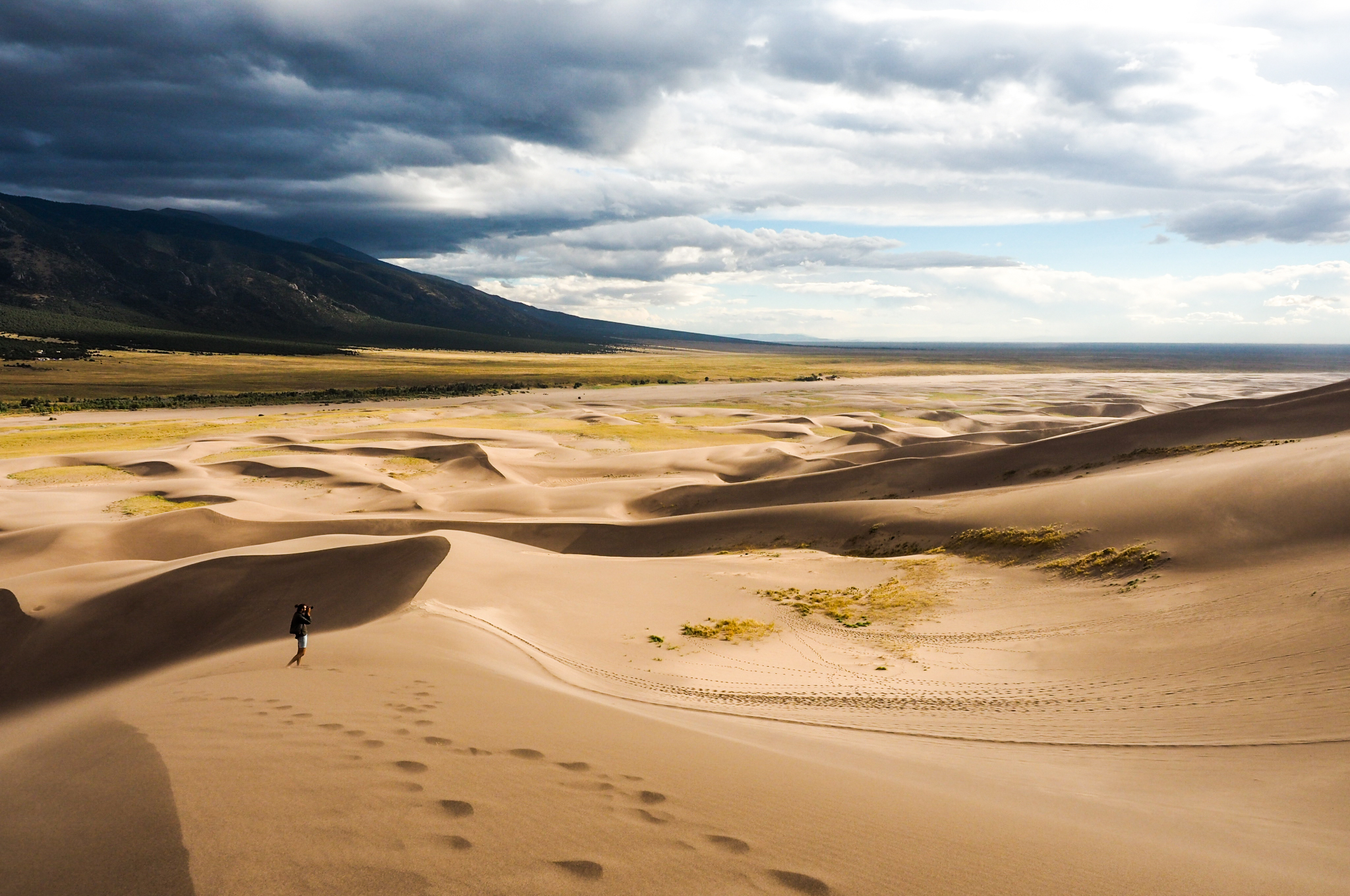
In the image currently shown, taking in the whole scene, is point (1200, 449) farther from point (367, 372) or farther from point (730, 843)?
point (367, 372)

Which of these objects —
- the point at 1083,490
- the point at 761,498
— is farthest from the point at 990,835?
the point at 761,498

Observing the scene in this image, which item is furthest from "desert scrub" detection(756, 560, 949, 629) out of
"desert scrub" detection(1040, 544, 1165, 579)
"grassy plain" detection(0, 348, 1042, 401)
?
"grassy plain" detection(0, 348, 1042, 401)

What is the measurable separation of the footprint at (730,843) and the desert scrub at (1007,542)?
15.8 m

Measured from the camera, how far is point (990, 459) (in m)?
30.7

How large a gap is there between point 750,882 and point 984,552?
673 inches

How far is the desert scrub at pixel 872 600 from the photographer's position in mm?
15695

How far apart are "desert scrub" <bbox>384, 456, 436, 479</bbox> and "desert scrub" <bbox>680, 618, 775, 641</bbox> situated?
2995cm

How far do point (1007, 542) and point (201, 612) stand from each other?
19836mm

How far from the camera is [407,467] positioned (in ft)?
140

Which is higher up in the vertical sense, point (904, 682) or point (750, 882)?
point (750, 882)

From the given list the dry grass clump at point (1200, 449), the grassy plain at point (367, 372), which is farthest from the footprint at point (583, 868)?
the grassy plain at point (367, 372)

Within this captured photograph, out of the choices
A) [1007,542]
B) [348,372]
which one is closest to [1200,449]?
[1007,542]

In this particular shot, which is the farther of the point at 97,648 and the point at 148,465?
the point at 148,465

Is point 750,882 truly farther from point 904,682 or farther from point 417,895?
point 904,682
